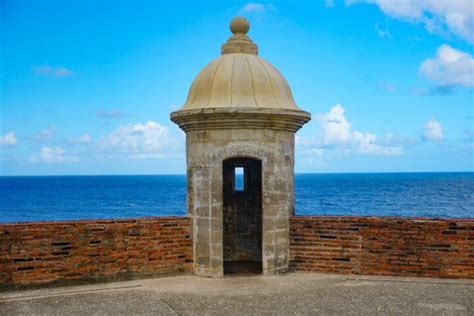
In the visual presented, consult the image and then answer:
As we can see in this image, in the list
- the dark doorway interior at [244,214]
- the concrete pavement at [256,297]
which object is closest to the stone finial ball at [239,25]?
the dark doorway interior at [244,214]

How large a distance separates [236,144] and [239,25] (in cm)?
198

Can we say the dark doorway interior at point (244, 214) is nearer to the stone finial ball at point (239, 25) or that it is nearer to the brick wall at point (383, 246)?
the brick wall at point (383, 246)

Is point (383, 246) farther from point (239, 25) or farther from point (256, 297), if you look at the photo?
point (239, 25)

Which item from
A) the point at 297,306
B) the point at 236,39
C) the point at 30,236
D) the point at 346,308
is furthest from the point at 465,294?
the point at 30,236

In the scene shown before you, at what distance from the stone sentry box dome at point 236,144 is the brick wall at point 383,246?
1.05 feet

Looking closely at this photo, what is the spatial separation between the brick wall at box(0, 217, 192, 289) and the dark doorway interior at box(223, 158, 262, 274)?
75.5 inches

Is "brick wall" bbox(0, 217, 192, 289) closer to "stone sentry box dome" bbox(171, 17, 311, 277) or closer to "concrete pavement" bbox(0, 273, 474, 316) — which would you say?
"concrete pavement" bbox(0, 273, 474, 316)

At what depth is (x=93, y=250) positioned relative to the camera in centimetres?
748

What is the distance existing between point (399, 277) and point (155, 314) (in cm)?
351

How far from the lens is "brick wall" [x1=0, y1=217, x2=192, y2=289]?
23.4 feet

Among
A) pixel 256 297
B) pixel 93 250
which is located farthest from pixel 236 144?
pixel 93 250

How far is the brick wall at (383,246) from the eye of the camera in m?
7.47

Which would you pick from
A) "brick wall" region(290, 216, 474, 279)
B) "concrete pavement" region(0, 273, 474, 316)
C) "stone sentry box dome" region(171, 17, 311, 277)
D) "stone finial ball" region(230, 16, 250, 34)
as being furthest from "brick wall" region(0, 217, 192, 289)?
"stone finial ball" region(230, 16, 250, 34)

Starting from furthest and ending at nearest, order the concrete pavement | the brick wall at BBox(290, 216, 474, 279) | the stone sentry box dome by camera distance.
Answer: the stone sentry box dome < the brick wall at BBox(290, 216, 474, 279) < the concrete pavement
